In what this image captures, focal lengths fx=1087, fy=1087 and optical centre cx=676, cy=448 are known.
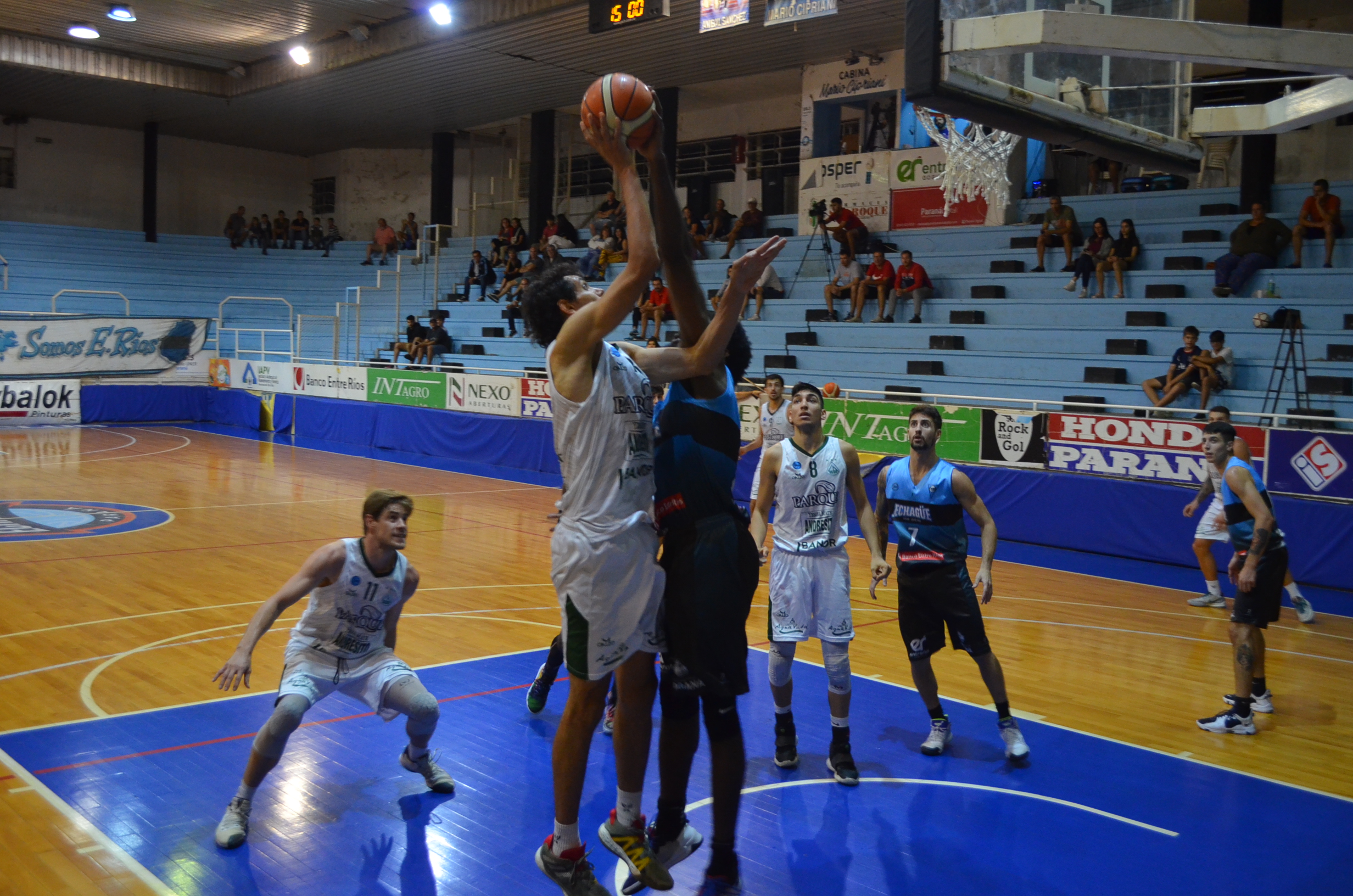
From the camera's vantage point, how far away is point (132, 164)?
1294 inches

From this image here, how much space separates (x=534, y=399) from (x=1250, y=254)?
1087 cm

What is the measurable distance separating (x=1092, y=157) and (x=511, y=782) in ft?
61.1

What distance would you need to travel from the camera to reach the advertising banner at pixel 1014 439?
484 inches

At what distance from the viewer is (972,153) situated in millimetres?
12922

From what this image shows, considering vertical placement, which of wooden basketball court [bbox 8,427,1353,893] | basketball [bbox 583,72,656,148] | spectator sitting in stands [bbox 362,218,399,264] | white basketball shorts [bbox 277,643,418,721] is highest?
spectator sitting in stands [bbox 362,218,399,264]

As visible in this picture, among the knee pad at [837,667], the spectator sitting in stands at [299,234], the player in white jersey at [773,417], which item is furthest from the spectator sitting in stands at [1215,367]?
the spectator sitting in stands at [299,234]

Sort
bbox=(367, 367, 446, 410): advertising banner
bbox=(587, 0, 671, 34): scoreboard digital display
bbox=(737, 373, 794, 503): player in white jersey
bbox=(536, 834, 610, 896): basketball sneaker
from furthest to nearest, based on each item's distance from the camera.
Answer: bbox=(367, 367, 446, 410): advertising banner, bbox=(587, 0, 671, 34): scoreboard digital display, bbox=(737, 373, 794, 503): player in white jersey, bbox=(536, 834, 610, 896): basketball sneaker

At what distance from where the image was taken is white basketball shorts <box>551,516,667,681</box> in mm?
3430

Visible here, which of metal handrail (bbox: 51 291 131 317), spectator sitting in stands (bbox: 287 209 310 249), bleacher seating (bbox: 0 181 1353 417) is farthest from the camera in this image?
spectator sitting in stands (bbox: 287 209 310 249)

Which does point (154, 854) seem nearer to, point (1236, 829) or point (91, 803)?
point (91, 803)

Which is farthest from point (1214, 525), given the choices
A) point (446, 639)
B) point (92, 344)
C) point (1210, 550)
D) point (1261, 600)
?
point (92, 344)

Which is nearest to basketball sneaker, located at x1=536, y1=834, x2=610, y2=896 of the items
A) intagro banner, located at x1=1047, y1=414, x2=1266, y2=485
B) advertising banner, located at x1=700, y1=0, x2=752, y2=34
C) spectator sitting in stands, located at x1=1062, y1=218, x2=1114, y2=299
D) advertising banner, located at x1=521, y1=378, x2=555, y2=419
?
intagro banner, located at x1=1047, y1=414, x2=1266, y2=485

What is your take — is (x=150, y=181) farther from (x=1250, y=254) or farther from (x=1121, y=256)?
(x=1250, y=254)

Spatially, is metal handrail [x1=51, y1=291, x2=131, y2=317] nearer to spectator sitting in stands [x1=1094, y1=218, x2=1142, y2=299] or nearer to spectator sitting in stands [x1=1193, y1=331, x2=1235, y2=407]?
spectator sitting in stands [x1=1094, y1=218, x2=1142, y2=299]
